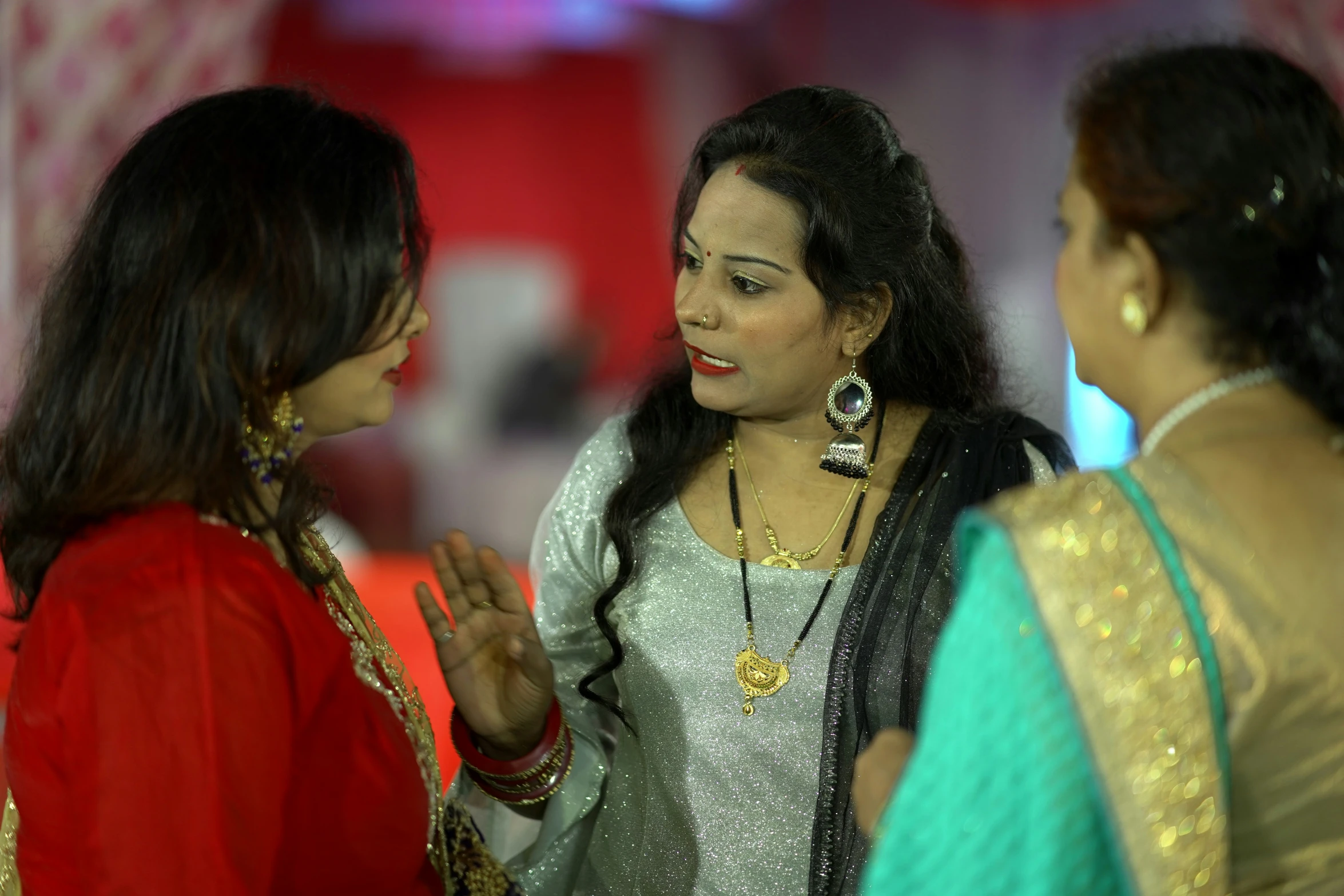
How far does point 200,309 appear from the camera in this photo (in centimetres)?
122

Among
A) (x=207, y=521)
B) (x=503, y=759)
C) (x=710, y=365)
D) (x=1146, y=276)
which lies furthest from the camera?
(x=710, y=365)

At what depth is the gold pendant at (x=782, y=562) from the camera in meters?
1.99

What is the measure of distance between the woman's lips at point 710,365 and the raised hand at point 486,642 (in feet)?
1.63

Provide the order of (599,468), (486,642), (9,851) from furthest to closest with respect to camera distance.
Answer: (599,468) < (486,642) < (9,851)

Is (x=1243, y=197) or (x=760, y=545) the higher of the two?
(x=1243, y=197)

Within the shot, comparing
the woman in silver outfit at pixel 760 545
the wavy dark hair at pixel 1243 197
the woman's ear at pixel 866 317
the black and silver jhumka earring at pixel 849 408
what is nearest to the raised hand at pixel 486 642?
the woman in silver outfit at pixel 760 545

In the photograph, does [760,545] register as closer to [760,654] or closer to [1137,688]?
[760,654]

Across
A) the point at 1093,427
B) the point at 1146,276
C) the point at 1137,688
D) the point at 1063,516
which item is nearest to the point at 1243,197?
the point at 1146,276

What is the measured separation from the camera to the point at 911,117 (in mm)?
7449

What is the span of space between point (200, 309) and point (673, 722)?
105cm

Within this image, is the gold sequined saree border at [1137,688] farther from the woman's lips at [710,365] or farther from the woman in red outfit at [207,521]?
the woman's lips at [710,365]

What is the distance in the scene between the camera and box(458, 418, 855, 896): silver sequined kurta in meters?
1.88

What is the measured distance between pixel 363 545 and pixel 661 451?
16.7 ft

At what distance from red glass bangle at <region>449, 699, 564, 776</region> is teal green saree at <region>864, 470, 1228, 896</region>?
3.03 feet
